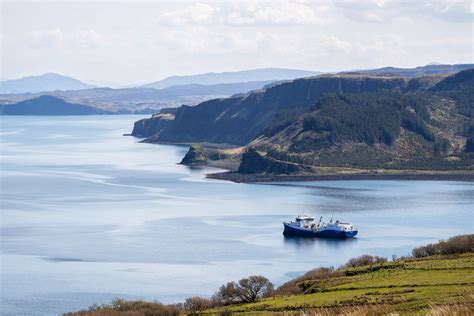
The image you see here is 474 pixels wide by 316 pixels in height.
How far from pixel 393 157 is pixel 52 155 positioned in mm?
69307

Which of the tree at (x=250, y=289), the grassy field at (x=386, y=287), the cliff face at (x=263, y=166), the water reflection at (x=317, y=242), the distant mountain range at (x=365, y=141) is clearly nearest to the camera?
the grassy field at (x=386, y=287)

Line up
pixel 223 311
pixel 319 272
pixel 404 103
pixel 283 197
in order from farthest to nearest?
pixel 404 103 → pixel 283 197 → pixel 319 272 → pixel 223 311

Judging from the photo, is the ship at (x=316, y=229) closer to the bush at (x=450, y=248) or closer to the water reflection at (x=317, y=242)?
the water reflection at (x=317, y=242)

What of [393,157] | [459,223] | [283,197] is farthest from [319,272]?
[393,157]

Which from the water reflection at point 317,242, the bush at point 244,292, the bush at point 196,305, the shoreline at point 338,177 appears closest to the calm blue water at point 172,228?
the water reflection at point 317,242

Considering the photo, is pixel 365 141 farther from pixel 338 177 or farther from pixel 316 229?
pixel 316 229

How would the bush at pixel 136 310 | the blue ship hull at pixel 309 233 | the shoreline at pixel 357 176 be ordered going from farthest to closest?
the shoreline at pixel 357 176, the blue ship hull at pixel 309 233, the bush at pixel 136 310

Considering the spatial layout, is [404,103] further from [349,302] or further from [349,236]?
[349,302]

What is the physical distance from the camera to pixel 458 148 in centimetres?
17700

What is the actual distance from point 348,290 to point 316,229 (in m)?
49.5

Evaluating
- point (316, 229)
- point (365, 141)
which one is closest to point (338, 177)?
point (365, 141)

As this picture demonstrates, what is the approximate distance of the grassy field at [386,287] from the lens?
3888 centimetres

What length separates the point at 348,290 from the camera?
4550cm

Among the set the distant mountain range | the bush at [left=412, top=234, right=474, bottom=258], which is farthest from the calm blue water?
the distant mountain range
